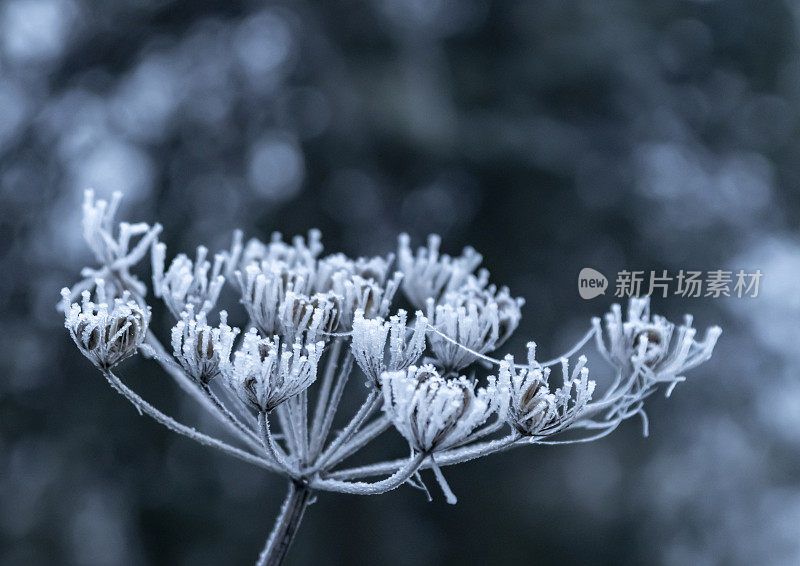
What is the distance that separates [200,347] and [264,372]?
0.21 metres

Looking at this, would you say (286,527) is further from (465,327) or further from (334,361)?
(465,327)

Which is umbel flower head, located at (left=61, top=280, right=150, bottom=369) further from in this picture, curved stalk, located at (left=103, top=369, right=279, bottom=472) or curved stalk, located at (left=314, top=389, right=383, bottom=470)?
curved stalk, located at (left=314, top=389, right=383, bottom=470)

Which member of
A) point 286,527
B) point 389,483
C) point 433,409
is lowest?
point 286,527

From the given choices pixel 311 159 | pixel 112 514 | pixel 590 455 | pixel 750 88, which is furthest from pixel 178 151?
pixel 750 88

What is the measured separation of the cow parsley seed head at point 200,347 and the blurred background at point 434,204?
532cm

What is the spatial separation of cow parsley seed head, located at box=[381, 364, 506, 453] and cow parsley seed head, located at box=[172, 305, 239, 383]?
0.43 m

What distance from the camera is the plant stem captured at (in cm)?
204

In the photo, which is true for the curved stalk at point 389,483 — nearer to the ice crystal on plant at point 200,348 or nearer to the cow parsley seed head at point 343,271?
the ice crystal on plant at point 200,348

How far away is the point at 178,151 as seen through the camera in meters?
7.71

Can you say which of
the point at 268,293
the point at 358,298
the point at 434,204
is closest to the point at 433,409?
the point at 358,298

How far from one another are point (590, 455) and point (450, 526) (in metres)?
1.76

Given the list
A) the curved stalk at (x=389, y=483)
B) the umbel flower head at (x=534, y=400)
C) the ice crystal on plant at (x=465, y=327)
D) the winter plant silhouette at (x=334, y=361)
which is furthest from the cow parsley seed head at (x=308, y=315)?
the umbel flower head at (x=534, y=400)

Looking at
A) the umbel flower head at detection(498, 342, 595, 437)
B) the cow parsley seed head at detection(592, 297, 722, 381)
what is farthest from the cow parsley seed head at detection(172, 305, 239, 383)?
the cow parsley seed head at detection(592, 297, 722, 381)

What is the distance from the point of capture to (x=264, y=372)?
1870 mm
